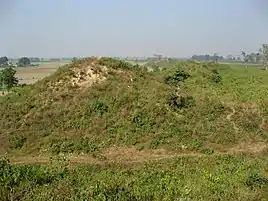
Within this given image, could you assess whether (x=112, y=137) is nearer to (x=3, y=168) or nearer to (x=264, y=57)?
(x=3, y=168)

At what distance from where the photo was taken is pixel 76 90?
25.9 meters

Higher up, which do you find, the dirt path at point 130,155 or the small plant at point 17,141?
the small plant at point 17,141

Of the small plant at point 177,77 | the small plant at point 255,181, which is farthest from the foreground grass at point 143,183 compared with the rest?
the small plant at point 177,77

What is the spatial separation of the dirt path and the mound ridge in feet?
1.52

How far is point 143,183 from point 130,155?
7.28 m

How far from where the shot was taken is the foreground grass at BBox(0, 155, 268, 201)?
10188 mm

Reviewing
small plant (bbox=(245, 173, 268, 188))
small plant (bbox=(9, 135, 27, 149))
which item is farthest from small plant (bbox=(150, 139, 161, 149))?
small plant (bbox=(245, 173, 268, 188))

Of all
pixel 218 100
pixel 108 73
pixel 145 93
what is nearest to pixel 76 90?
pixel 108 73

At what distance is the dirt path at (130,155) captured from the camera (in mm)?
19781

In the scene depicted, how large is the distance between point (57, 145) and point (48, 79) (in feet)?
23.9

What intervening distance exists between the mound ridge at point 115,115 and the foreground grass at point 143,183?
133 inches

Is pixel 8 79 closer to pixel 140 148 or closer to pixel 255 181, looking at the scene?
pixel 140 148

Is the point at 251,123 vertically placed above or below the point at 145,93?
below

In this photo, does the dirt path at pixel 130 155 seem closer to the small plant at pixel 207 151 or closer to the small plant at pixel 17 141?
the small plant at pixel 207 151
